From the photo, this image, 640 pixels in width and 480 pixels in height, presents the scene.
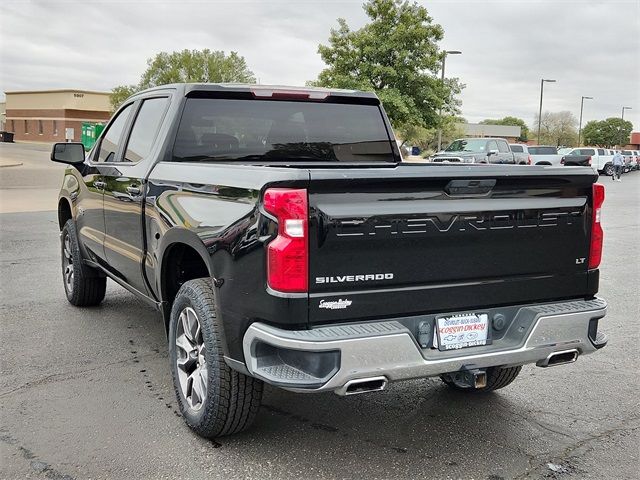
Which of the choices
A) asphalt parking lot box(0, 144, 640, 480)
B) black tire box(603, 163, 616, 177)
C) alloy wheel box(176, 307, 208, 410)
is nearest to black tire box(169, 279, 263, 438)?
alloy wheel box(176, 307, 208, 410)

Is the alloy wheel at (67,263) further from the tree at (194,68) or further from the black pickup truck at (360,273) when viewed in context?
the tree at (194,68)

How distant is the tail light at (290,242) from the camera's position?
293 cm

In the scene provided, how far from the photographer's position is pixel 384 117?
5234mm

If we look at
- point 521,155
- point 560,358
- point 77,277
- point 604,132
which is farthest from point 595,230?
point 604,132

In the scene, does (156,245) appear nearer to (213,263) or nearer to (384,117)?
(213,263)

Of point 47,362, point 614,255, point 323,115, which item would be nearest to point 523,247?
point 323,115

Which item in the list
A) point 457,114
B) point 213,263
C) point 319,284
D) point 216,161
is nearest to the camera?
point 319,284

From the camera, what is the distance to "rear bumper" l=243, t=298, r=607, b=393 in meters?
2.92

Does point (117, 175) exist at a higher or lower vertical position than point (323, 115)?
lower

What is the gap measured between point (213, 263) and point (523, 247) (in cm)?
Answer: 161

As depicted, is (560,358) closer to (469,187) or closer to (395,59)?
(469,187)

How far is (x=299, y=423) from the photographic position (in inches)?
154

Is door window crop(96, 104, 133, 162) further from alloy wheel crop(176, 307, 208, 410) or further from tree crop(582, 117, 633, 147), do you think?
tree crop(582, 117, 633, 147)

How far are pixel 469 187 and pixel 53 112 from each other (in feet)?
277
